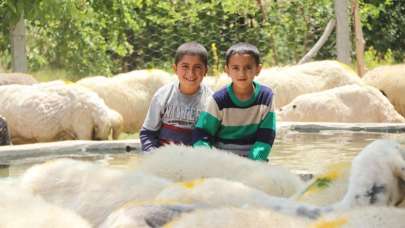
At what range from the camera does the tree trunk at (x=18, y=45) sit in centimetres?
1241

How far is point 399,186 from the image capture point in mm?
2393

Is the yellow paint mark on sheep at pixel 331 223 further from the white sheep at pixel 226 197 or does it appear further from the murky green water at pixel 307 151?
the murky green water at pixel 307 151

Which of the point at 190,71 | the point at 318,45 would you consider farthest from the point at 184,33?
the point at 190,71

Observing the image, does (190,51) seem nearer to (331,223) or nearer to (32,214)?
(32,214)

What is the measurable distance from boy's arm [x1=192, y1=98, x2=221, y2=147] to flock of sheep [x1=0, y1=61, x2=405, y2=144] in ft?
17.3

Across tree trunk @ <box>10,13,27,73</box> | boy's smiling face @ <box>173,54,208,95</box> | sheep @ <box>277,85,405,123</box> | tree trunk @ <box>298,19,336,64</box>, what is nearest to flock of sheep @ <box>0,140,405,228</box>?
boy's smiling face @ <box>173,54,208,95</box>

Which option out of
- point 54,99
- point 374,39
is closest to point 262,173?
point 54,99

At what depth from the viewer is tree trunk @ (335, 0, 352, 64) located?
14492 mm

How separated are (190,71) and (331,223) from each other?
241 centimetres

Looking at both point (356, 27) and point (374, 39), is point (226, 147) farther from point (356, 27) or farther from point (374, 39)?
point (374, 39)

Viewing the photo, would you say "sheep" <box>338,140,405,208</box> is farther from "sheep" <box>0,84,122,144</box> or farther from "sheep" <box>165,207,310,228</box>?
"sheep" <box>0,84,122,144</box>

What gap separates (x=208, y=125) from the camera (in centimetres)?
406

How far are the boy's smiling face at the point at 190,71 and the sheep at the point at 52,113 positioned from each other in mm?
5043

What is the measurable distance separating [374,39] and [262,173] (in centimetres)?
1684
